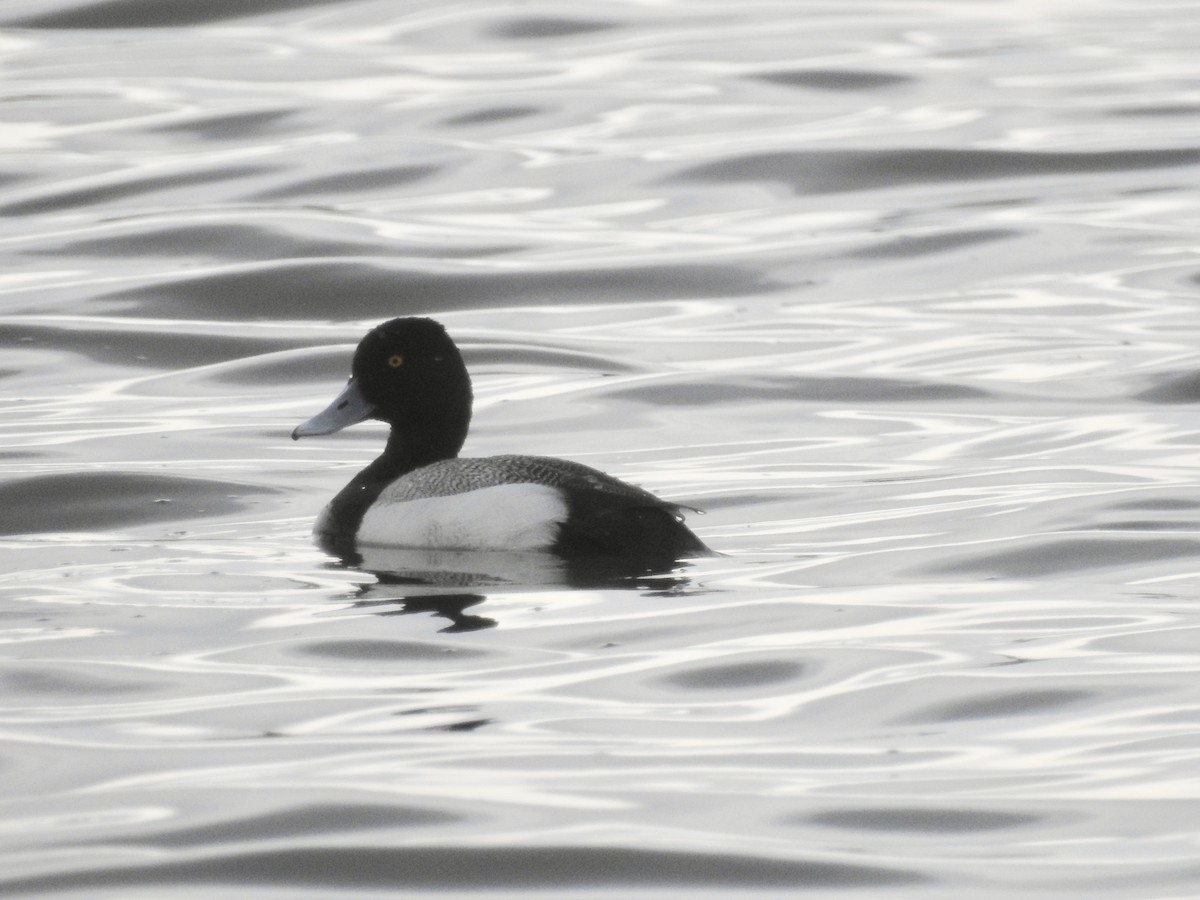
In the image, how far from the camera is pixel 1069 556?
8.13 metres

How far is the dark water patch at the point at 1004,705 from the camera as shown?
6.05 meters

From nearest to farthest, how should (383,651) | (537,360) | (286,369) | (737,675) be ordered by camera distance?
1. (737,675)
2. (383,651)
3. (286,369)
4. (537,360)

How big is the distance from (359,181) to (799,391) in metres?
7.05

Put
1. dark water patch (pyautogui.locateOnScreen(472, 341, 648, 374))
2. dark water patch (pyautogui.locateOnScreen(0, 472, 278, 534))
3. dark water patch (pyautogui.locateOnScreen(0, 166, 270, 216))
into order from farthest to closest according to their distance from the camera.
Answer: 1. dark water patch (pyautogui.locateOnScreen(0, 166, 270, 216))
2. dark water patch (pyautogui.locateOnScreen(472, 341, 648, 374))
3. dark water patch (pyautogui.locateOnScreen(0, 472, 278, 534))

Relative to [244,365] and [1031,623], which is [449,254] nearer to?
[244,365]

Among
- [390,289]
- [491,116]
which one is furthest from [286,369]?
[491,116]

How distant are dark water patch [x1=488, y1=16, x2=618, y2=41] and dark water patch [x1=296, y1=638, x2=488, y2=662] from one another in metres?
17.4

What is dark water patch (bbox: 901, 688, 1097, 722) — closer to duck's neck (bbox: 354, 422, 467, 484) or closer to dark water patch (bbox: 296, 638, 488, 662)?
dark water patch (bbox: 296, 638, 488, 662)

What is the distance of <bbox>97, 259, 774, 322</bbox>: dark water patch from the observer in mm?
14766

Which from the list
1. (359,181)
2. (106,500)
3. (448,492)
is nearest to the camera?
(448,492)

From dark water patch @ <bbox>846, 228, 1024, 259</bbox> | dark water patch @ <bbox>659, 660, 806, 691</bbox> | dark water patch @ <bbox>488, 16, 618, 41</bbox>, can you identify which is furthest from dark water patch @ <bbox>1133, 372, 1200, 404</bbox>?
dark water patch @ <bbox>488, 16, 618, 41</bbox>

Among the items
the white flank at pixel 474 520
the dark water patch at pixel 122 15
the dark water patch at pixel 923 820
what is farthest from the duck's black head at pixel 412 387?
the dark water patch at pixel 122 15

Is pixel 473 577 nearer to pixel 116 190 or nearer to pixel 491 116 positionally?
pixel 116 190

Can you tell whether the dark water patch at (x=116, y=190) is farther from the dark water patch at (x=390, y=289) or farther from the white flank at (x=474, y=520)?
the white flank at (x=474, y=520)
